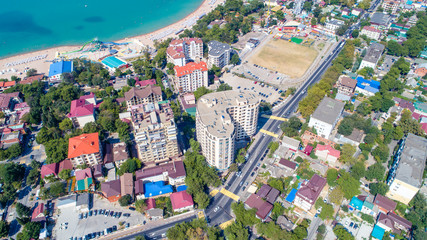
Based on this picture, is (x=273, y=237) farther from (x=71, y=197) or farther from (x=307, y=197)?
(x=71, y=197)

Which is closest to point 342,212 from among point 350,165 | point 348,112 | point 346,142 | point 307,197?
point 307,197

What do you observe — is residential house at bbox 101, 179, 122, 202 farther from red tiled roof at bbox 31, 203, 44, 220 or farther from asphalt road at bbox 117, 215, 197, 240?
red tiled roof at bbox 31, 203, 44, 220

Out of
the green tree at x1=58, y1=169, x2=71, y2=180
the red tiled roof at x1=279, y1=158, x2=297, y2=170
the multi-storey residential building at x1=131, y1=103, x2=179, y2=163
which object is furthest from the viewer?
the red tiled roof at x1=279, y1=158, x2=297, y2=170

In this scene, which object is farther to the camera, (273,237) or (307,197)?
(307,197)

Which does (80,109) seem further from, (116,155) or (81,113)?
(116,155)

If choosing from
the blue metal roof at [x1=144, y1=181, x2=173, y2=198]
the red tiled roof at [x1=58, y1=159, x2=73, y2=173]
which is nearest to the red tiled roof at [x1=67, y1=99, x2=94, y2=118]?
the red tiled roof at [x1=58, y1=159, x2=73, y2=173]

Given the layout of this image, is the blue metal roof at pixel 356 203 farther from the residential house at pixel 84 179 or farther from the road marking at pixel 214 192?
the residential house at pixel 84 179

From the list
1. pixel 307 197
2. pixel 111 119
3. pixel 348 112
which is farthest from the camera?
pixel 348 112
